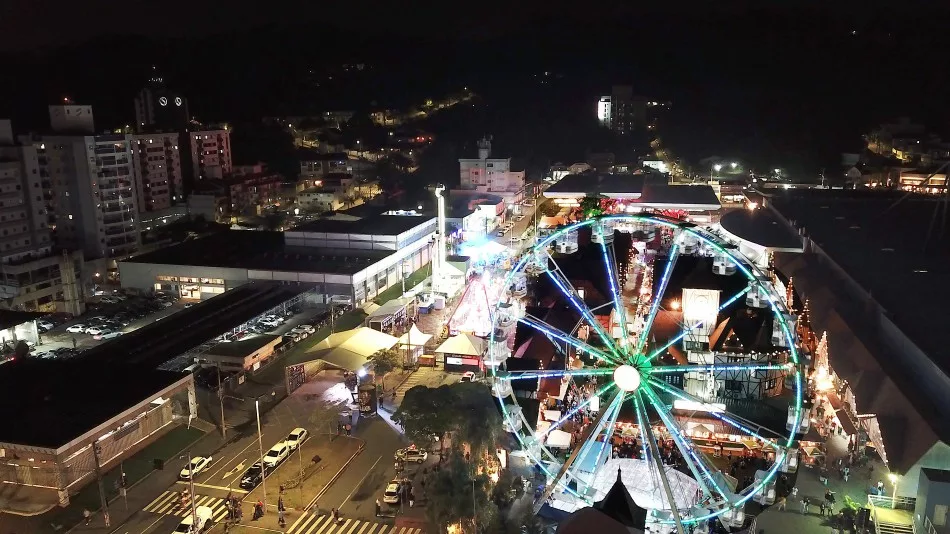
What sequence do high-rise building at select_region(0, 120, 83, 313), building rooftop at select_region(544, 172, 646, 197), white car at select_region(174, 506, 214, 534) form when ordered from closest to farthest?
white car at select_region(174, 506, 214, 534) → high-rise building at select_region(0, 120, 83, 313) → building rooftop at select_region(544, 172, 646, 197)

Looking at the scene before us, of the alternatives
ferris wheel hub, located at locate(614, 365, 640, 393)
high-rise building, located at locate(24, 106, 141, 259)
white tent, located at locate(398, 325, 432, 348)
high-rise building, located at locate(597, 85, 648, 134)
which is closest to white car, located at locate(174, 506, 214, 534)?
ferris wheel hub, located at locate(614, 365, 640, 393)

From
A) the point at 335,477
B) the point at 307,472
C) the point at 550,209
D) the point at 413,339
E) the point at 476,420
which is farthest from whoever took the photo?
the point at 550,209

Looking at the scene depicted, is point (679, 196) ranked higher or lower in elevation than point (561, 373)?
higher

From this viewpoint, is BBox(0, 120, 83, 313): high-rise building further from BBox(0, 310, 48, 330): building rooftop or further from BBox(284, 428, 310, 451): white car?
BBox(284, 428, 310, 451): white car

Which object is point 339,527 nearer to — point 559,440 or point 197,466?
point 197,466

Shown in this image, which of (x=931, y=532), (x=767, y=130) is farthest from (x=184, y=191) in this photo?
(x=767, y=130)

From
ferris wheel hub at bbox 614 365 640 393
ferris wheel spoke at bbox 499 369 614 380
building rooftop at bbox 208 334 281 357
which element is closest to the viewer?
ferris wheel hub at bbox 614 365 640 393

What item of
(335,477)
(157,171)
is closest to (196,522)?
(335,477)

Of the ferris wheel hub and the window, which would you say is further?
the window

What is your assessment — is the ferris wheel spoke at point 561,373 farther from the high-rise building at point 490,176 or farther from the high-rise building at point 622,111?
the high-rise building at point 622,111
